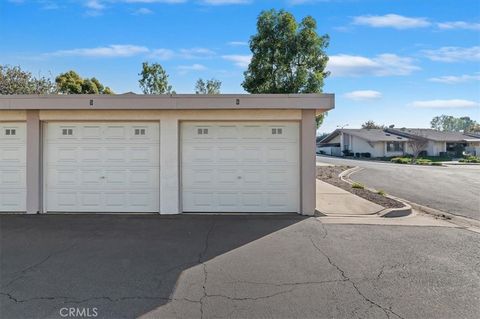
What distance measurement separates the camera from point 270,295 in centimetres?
425

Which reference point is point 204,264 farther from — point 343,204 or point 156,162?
point 343,204

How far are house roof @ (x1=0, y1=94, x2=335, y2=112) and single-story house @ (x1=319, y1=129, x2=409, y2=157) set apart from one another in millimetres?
40781

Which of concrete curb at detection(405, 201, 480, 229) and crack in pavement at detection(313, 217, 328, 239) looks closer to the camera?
crack in pavement at detection(313, 217, 328, 239)

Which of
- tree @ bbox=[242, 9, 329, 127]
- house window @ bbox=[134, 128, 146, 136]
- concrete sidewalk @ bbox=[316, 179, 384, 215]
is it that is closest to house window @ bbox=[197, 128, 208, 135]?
house window @ bbox=[134, 128, 146, 136]

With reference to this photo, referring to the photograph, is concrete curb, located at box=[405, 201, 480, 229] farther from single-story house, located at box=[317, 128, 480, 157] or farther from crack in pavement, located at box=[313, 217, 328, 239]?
single-story house, located at box=[317, 128, 480, 157]

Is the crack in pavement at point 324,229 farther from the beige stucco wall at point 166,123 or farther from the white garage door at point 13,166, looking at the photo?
the white garage door at point 13,166

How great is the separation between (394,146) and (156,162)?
4661 cm

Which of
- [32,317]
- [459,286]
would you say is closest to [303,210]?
[459,286]

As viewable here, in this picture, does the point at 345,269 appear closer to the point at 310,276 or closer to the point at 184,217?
the point at 310,276

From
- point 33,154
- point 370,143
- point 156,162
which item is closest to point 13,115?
point 33,154

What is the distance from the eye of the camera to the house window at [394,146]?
47722 mm

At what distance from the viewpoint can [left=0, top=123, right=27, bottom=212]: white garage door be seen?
896 cm

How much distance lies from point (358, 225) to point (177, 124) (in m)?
5.31

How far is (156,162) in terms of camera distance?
9.01m
